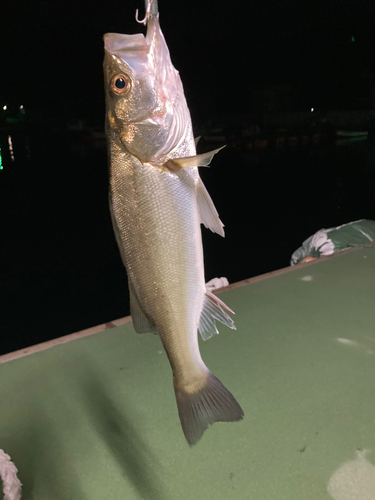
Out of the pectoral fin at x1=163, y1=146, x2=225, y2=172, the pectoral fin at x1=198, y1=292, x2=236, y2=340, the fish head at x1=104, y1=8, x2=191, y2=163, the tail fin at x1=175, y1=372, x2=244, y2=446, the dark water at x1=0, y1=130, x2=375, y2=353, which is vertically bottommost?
the dark water at x1=0, y1=130, x2=375, y2=353

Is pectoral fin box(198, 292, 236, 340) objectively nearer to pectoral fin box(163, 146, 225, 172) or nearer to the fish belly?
the fish belly

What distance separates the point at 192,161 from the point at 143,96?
187 millimetres

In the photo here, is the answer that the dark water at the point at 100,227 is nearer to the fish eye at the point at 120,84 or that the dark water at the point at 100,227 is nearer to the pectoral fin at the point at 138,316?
the pectoral fin at the point at 138,316

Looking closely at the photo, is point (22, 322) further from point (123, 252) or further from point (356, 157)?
point (356, 157)

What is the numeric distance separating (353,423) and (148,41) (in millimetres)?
1406

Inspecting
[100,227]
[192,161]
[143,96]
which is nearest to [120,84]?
[143,96]

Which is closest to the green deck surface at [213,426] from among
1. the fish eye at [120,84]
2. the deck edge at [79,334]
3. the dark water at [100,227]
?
the deck edge at [79,334]

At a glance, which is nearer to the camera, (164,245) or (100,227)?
(164,245)

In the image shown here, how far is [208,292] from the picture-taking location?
2.64 ft

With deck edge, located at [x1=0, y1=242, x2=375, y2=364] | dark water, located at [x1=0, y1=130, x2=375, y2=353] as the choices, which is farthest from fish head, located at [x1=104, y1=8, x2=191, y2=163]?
dark water, located at [x1=0, y1=130, x2=375, y2=353]

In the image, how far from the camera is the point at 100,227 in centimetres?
1232

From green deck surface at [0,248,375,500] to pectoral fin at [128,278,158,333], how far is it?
66cm

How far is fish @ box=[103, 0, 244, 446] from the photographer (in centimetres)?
70

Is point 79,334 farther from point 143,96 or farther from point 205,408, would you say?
point 143,96
